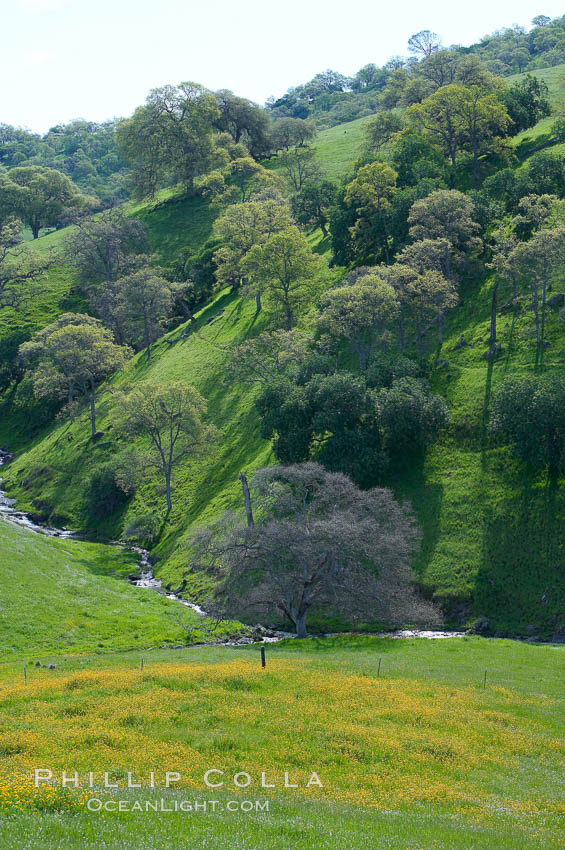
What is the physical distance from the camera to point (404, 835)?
591 inches

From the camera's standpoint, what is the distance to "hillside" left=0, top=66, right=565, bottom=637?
50.4m

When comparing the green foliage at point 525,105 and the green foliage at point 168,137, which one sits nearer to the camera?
the green foliage at point 525,105

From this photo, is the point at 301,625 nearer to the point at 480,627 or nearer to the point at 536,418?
the point at 480,627

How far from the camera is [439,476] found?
5956 centimetres

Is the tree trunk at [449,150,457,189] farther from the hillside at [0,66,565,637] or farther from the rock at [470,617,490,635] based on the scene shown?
the rock at [470,617,490,635]

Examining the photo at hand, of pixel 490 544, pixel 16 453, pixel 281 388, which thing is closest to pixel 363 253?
pixel 281 388

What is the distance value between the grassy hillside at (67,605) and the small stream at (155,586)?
6.15ft

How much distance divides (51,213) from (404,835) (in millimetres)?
171802

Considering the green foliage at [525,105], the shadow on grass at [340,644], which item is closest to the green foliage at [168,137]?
the green foliage at [525,105]

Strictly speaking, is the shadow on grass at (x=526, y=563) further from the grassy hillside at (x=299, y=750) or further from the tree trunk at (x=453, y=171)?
the tree trunk at (x=453, y=171)

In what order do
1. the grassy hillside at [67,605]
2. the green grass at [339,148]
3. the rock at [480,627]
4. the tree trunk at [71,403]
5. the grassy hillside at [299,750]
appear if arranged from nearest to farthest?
the grassy hillside at [299,750] → the grassy hillside at [67,605] → the rock at [480,627] → the tree trunk at [71,403] → the green grass at [339,148]

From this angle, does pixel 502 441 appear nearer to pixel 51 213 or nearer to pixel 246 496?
pixel 246 496

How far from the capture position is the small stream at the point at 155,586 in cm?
4922

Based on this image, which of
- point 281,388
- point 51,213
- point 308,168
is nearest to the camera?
point 281,388
